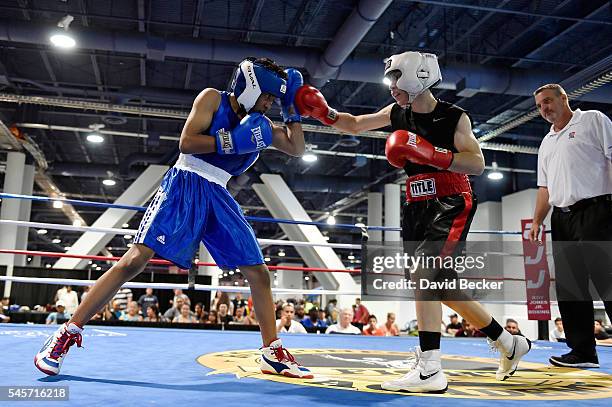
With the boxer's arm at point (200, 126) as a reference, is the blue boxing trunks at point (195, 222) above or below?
below

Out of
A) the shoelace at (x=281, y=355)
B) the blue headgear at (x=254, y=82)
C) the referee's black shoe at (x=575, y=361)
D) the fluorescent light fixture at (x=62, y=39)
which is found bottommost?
the referee's black shoe at (x=575, y=361)

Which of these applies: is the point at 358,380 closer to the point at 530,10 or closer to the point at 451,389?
the point at 451,389

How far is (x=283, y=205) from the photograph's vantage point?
480 inches

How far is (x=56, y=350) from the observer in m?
1.83

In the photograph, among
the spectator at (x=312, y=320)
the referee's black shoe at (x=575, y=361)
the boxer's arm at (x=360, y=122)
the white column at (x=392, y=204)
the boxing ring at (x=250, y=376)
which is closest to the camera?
the boxing ring at (x=250, y=376)

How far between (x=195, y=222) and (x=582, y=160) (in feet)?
6.36

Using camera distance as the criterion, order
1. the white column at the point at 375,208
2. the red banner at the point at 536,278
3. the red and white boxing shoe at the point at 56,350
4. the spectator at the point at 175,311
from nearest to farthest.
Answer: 1. the red and white boxing shoe at the point at 56,350
2. the red banner at the point at 536,278
3. the spectator at the point at 175,311
4. the white column at the point at 375,208

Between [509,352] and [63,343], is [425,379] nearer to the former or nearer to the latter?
[509,352]

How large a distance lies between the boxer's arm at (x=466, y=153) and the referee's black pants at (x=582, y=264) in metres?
1.05

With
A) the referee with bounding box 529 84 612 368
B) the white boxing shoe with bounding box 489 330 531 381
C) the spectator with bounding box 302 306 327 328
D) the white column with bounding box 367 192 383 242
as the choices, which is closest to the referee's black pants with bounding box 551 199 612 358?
the referee with bounding box 529 84 612 368

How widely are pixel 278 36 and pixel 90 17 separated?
2942mm

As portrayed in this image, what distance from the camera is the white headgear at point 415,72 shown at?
6.71 feet

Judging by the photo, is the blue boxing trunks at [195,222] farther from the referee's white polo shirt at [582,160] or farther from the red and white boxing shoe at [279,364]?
the referee's white polo shirt at [582,160]

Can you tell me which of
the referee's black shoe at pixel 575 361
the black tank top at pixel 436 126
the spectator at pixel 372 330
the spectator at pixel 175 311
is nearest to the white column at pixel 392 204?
the spectator at pixel 175 311
